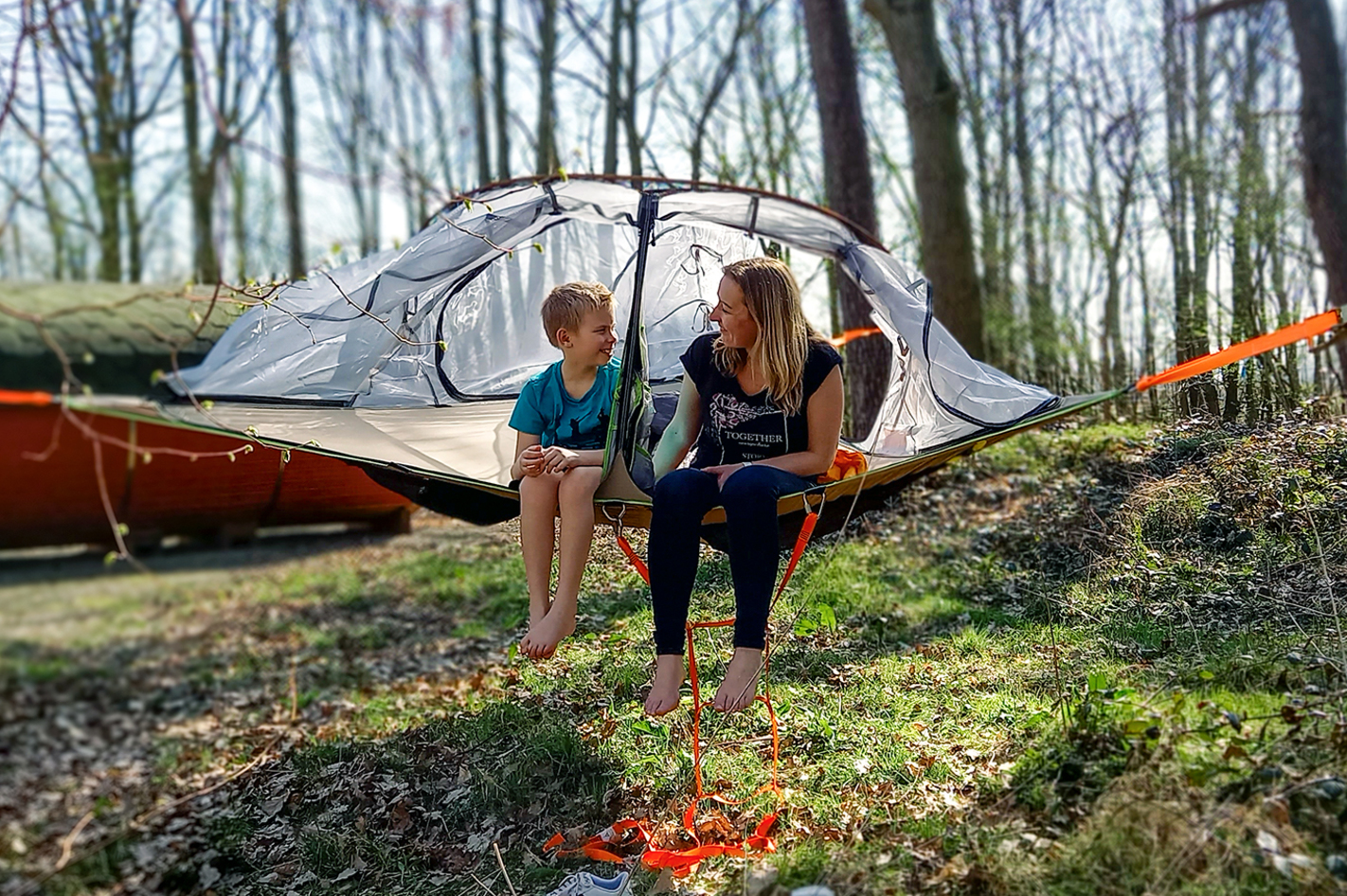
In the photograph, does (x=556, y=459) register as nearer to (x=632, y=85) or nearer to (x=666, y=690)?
(x=666, y=690)

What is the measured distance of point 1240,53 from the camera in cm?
1035

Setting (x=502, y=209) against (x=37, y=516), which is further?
(x=502, y=209)

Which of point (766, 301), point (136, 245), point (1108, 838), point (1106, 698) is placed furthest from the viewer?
point (136, 245)

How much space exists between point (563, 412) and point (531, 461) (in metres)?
0.29

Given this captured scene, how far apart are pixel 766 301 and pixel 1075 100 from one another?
29.2 ft

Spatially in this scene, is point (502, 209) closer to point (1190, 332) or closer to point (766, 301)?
point (766, 301)

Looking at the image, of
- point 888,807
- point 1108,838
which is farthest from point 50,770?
point 1108,838

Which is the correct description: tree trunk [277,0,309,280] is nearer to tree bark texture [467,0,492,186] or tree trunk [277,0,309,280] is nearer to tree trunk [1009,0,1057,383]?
tree bark texture [467,0,492,186]

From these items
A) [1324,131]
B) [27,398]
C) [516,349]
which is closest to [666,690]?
[27,398]

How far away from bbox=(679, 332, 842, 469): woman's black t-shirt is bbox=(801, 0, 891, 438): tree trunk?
2180 millimetres

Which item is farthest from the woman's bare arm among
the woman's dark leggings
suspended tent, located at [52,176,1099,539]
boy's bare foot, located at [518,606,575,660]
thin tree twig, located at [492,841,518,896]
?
thin tree twig, located at [492,841,518,896]

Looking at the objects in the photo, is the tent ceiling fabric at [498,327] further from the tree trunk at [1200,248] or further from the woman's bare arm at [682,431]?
the tree trunk at [1200,248]

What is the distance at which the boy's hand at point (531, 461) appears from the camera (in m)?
2.49

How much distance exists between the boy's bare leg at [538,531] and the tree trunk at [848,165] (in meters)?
2.44
